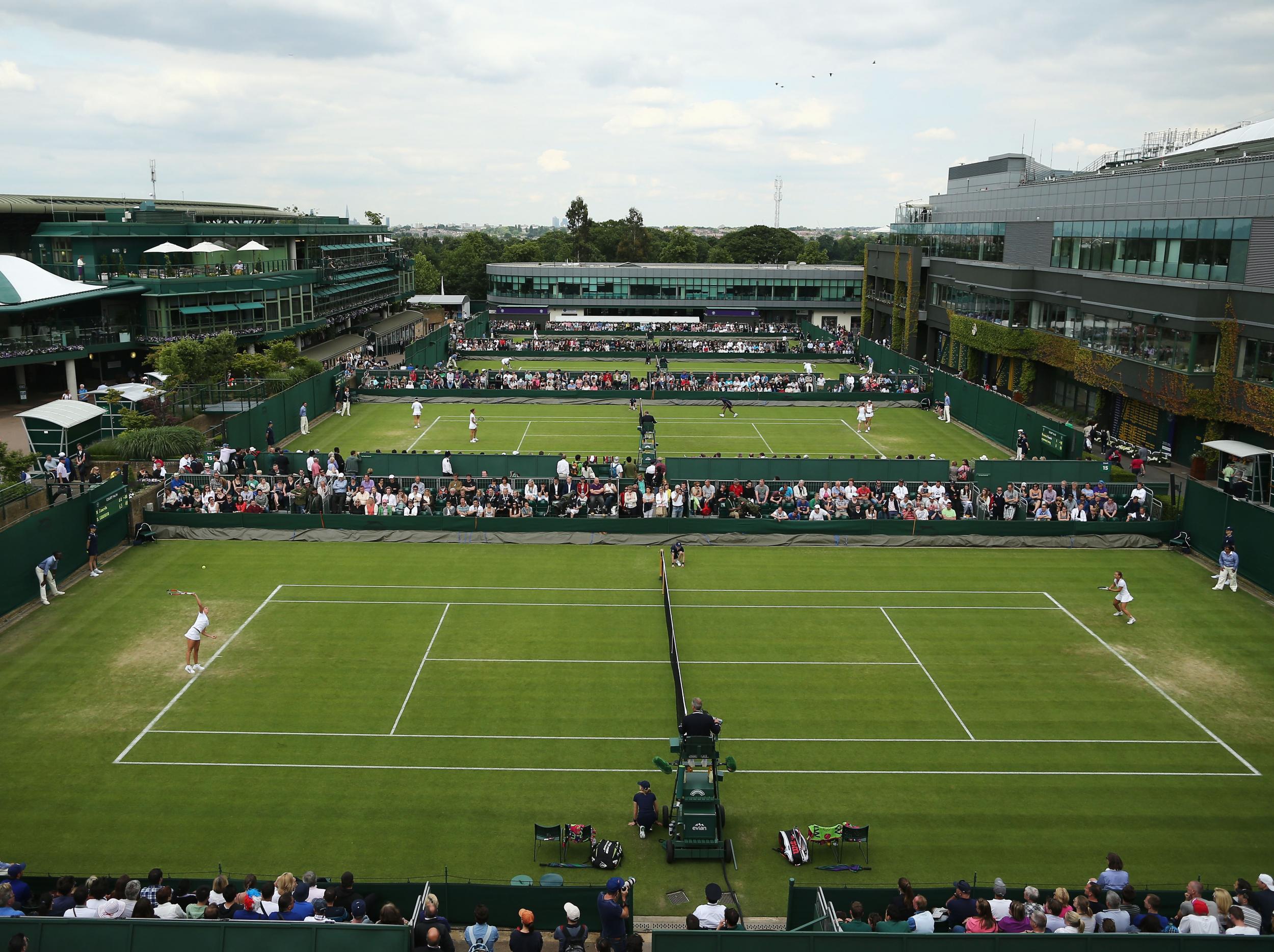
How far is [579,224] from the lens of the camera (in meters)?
156

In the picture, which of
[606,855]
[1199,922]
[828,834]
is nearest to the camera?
[1199,922]

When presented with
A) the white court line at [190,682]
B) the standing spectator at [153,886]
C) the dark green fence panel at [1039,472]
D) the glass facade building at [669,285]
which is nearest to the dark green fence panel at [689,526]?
the dark green fence panel at [1039,472]

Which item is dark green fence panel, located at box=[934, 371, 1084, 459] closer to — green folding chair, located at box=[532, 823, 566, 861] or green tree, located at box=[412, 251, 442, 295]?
green folding chair, located at box=[532, 823, 566, 861]

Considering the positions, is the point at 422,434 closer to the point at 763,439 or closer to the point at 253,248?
the point at 763,439

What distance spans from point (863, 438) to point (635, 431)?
35.7 feet

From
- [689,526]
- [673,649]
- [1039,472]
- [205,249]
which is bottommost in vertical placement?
[673,649]

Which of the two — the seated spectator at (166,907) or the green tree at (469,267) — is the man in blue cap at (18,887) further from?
the green tree at (469,267)

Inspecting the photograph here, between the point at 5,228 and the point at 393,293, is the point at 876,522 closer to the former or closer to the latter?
the point at 5,228

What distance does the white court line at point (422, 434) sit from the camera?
→ 41.1 m

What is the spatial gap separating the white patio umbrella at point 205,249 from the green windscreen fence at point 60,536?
1433 inches

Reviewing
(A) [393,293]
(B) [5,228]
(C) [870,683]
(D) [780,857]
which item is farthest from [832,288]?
(D) [780,857]

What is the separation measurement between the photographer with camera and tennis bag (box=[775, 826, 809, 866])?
11.4 ft

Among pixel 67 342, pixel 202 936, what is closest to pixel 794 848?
pixel 202 936

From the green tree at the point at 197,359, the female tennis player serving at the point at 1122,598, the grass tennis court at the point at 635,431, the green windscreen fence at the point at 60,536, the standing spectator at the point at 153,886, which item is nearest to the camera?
the standing spectator at the point at 153,886
